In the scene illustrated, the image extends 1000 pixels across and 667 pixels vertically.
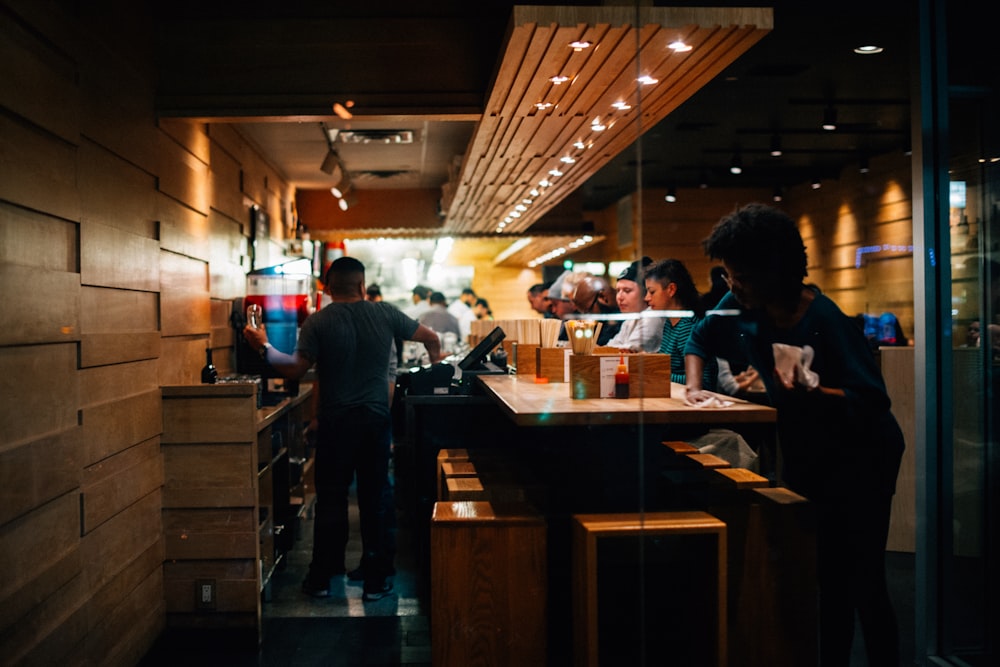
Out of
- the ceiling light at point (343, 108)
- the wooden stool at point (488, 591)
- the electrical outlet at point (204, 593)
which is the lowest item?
the electrical outlet at point (204, 593)

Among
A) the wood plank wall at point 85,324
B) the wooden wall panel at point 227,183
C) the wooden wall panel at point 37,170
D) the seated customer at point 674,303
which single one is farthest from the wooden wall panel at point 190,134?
the seated customer at point 674,303

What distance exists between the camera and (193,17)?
3.91 m

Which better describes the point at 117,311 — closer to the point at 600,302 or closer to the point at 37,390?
the point at 37,390

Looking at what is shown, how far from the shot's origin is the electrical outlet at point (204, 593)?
3.59 metres

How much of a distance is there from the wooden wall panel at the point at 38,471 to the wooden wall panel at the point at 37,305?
312 mm

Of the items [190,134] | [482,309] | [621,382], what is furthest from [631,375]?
[482,309]

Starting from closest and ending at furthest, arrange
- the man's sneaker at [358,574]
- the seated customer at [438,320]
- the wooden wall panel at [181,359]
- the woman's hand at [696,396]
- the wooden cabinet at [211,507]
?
the woman's hand at [696,396] → the wooden cabinet at [211,507] → the wooden wall panel at [181,359] → the man's sneaker at [358,574] → the seated customer at [438,320]

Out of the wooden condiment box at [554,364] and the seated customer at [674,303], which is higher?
the seated customer at [674,303]

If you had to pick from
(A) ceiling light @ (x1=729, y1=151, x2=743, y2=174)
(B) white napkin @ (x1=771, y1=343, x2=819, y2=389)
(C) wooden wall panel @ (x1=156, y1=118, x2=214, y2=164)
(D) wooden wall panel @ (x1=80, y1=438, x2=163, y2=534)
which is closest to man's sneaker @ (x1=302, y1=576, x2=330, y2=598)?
(D) wooden wall panel @ (x1=80, y1=438, x2=163, y2=534)

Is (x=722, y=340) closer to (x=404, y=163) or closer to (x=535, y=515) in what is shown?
(x=535, y=515)

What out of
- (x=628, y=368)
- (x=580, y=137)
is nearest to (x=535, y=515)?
(x=628, y=368)

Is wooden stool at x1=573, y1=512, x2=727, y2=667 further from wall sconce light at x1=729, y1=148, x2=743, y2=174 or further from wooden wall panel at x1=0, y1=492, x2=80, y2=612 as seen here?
wooden wall panel at x1=0, y1=492, x2=80, y2=612

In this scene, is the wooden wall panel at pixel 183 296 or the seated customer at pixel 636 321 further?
the wooden wall panel at pixel 183 296

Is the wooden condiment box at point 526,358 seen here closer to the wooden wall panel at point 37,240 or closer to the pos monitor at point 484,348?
the pos monitor at point 484,348
